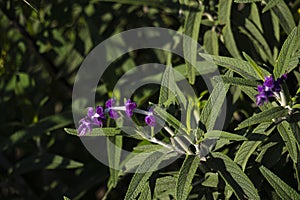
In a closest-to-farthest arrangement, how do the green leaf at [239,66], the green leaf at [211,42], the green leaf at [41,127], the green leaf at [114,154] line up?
the green leaf at [239,66], the green leaf at [114,154], the green leaf at [211,42], the green leaf at [41,127]

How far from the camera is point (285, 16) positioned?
1.61 metres

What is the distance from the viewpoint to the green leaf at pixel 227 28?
1580 millimetres

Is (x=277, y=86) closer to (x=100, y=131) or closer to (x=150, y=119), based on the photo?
(x=150, y=119)

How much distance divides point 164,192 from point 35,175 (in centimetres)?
107

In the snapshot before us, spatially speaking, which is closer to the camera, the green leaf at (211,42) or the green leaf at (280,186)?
the green leaf at (280,186)

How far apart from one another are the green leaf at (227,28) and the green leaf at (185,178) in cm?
48

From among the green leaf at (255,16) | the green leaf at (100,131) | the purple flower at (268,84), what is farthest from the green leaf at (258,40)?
the green leaf at (100,131)

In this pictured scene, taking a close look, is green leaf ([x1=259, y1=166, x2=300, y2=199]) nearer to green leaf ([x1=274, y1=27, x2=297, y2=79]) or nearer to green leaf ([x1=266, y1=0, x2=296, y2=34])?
green leaf ([x1=274, y1=27, x2=297, y2=79])

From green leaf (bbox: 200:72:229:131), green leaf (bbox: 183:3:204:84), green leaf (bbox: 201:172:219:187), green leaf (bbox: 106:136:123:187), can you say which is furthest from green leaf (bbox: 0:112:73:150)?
green leaf (bbox: 200:72:229:131)

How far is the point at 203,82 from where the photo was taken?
5.96 feet

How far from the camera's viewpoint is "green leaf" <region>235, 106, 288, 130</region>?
1.17 metres

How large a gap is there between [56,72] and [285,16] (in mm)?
975

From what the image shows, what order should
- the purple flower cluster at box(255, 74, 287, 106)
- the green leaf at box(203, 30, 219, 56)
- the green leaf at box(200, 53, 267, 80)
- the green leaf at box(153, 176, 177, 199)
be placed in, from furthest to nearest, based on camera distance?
the green leaf at box(203, 30, 219, 56) → the green leaf at box(153, 176, 177, 199) → the green leaf at box(200, 53, 267, 80) → the purple flower cluster at box(255, 74, 287, 106)

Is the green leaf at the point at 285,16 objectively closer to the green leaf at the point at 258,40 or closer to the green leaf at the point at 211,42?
the green leaf at the point at 258,40
